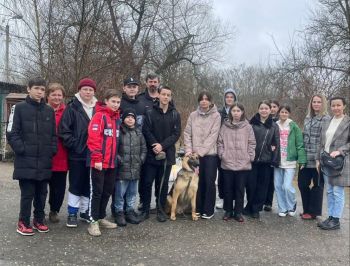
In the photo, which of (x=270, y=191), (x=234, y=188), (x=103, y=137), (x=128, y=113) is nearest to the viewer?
(x=103, y=137)

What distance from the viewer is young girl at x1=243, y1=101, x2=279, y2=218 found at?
6.26 meters

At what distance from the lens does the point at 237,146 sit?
6.02 meters

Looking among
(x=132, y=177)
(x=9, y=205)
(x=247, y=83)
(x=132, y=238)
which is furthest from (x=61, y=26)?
(x=247, y=83)

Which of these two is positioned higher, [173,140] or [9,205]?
[173,140]

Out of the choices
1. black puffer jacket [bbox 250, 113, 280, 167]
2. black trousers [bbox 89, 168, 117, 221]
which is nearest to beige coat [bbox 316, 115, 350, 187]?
black puffer jacket [bbox 250, 113, 280, 167]

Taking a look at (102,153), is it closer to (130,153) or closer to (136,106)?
A: (130,153)

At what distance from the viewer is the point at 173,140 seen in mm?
5891

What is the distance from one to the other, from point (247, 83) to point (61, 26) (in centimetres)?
2214

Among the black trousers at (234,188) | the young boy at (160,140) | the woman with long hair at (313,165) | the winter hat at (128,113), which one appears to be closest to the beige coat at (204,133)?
the young boy at (160,140)

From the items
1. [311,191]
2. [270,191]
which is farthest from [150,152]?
[311,191]

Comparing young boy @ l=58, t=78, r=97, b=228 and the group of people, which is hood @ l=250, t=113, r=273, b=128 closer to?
the group of people

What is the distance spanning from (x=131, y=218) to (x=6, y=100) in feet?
29.4

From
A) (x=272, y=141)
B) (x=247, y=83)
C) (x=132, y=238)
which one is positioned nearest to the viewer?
(x=132, y=238)

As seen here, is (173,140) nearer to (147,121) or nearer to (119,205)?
(147,121)
